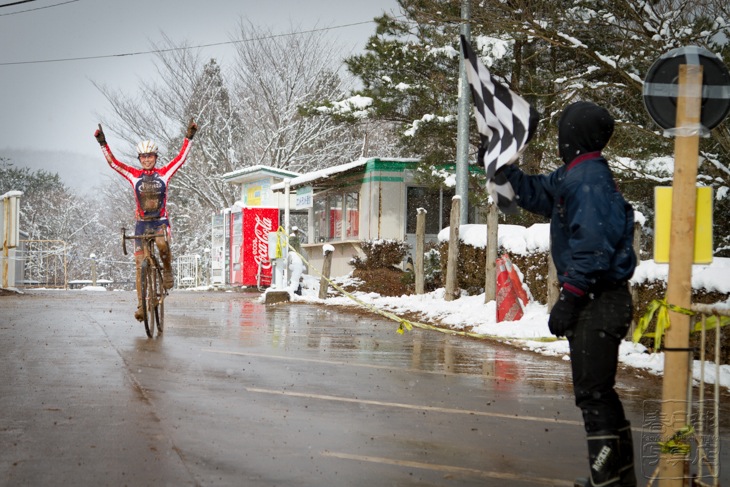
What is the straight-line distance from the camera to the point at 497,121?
18.0ft

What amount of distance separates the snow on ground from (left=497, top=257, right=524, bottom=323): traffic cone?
150 mm

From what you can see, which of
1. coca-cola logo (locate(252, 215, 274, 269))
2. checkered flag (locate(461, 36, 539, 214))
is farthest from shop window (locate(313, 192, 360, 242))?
checkered flag (locate(461, 36, 539, 214))

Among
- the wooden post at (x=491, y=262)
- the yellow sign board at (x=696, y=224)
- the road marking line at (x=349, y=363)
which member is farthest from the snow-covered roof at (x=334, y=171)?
the yellow sign board at (x=696, y=224)

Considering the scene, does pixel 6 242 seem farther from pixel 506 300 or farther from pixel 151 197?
pixel 506 300

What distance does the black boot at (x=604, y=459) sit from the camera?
446 centimetres


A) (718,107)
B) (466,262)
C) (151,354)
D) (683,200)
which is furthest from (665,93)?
(466,262)

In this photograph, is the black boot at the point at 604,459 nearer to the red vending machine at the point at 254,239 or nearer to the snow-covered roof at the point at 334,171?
the snow-covered roof at the point at 334,171

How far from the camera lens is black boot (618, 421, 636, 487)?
14.8 feet

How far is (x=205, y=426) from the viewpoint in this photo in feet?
19.9

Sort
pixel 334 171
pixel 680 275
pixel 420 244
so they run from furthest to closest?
1. pixel 334 171
2. pixel 420 244
3. pixel 680 275

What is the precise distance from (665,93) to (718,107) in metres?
0.28

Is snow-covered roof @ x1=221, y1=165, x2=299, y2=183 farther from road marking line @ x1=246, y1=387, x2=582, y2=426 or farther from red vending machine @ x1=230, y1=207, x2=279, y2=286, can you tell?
road marking line @ x1=246, y1=387, x2=582, y2=426

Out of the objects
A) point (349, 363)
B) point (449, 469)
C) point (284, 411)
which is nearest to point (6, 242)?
point (349, 363)

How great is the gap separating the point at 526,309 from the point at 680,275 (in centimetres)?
932
